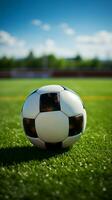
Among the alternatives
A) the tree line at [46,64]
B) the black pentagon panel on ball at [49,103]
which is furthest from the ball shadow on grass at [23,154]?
the tree line at [46,64]

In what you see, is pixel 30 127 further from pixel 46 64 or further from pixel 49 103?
pixel 46 64

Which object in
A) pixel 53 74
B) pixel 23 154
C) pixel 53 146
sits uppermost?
pixel 53 146

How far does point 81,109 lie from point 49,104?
0.63 meters

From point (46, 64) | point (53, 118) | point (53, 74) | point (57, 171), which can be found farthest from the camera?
point (46, 64)

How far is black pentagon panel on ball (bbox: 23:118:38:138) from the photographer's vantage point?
430 centimetres

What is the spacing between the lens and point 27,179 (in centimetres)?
342

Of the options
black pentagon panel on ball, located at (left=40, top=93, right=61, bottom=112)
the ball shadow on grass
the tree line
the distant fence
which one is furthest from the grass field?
the tree line

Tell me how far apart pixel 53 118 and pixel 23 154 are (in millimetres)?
896

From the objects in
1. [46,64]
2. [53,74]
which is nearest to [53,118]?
[53,74]

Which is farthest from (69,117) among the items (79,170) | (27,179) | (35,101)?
(27,179)

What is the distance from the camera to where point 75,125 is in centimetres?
430

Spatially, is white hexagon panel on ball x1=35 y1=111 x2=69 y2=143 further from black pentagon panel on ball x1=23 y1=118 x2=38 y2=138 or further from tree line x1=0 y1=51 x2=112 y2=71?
tree line x1=0 y1=51 x2=112 y2=71

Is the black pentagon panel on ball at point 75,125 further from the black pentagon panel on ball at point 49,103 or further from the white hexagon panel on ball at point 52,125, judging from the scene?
the black pentagon panel on ball at point 49,103

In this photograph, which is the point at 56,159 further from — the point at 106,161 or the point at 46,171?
the point at 106,161
